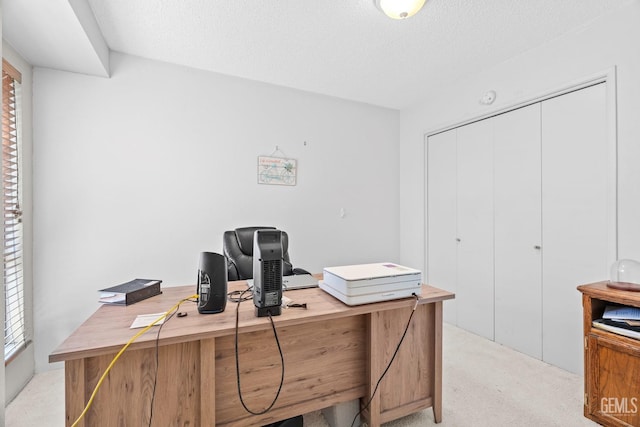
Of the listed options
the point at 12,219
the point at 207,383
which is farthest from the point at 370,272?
the point at 12,219

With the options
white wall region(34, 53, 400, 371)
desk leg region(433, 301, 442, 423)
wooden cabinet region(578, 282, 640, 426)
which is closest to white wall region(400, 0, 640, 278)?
wooden cabinet region(578, 282, 640, 426)

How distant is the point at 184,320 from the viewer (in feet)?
3.87

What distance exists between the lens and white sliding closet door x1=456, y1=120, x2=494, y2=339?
2.80m

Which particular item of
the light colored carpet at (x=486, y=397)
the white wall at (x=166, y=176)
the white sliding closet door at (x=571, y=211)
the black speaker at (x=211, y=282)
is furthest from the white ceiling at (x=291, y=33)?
the light colored carpet at (x=486, y=397)

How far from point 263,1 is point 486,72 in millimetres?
2176

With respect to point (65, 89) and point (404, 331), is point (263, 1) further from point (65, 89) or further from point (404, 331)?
point (404, 331)

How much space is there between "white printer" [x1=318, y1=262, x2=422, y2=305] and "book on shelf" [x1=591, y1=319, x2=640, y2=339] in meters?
1.11

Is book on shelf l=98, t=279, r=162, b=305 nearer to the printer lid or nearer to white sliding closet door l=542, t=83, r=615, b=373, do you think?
the printer lid

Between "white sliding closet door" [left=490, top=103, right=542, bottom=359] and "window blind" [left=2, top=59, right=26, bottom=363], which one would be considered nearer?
"window blind" [left=2, top=59, right=26, bottom=363]

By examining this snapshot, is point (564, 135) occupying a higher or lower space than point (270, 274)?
higher

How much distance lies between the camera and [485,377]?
6.88ft

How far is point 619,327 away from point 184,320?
2224mm

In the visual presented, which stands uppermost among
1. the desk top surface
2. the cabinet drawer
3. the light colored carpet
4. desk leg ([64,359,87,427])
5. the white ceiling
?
the white ceiling

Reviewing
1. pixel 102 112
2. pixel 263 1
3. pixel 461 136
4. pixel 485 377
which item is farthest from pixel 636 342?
pixel 102 112
